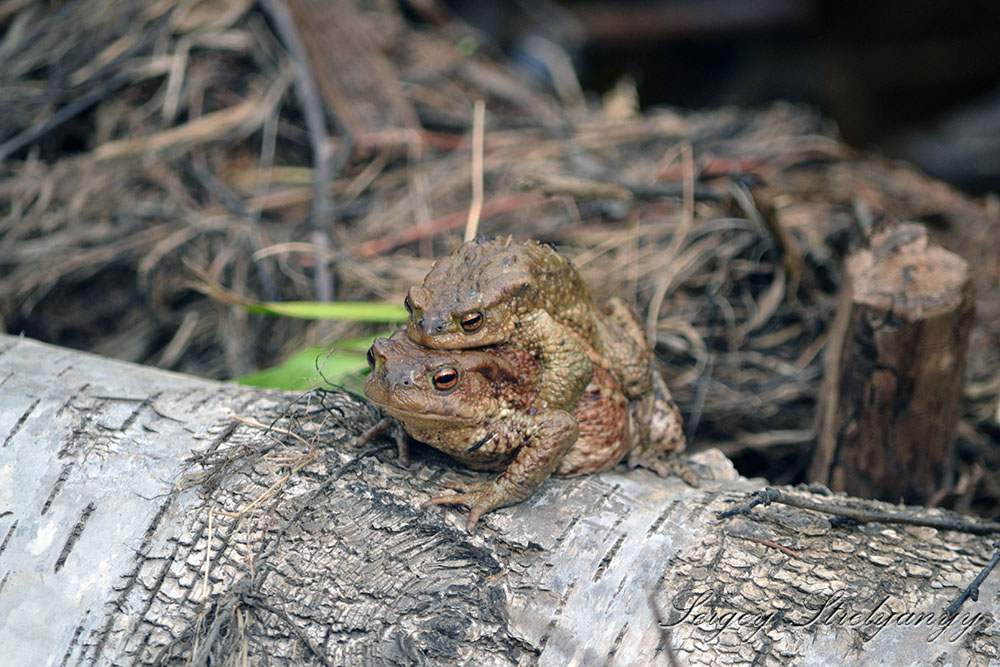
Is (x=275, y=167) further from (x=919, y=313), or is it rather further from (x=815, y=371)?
(x=919, y=313)

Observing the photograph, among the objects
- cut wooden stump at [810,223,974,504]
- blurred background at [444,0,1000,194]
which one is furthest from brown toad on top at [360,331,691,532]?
blurred background at [444,0,1000,194]

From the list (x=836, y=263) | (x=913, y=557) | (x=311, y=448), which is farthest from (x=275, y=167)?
(x=913, y=557)

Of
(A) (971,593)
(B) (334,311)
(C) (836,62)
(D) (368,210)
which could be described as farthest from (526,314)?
(C) (836,62)

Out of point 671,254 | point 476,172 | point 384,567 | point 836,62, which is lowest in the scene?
point 384,567

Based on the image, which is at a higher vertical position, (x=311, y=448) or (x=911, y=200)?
(x=911, y=200)

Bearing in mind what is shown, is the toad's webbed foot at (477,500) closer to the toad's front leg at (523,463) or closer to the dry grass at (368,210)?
the toad's front leg at (523,463)

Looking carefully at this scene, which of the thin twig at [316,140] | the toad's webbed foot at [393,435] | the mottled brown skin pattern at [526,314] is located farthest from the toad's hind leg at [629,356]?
the thin twig at [316,140]

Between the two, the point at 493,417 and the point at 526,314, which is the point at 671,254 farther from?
the point at 493,417
